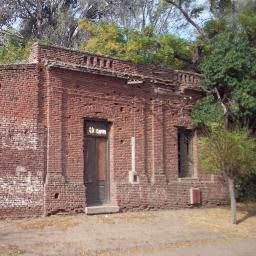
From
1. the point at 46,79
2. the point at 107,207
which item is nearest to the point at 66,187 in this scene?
the point at 107,207

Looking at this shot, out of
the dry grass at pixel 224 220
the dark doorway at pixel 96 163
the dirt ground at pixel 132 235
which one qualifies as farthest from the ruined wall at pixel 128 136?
the dry grass at pixel 224 220

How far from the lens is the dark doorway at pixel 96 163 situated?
1919 cm

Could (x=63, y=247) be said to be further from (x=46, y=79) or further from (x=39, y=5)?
(x=39, y=5)

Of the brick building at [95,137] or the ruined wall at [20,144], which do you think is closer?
the ruined wall at [20,144]

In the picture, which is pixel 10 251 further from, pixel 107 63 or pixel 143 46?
pixel 143 46

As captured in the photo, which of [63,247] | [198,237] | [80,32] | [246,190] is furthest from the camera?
[80,32]

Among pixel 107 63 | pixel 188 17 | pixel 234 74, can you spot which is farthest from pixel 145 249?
pixel 188 17

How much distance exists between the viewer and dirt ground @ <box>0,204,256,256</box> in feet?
44.2

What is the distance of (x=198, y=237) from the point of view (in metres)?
15.9

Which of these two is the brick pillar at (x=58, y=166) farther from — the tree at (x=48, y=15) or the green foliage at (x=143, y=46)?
the tree at (x=48, y=15)

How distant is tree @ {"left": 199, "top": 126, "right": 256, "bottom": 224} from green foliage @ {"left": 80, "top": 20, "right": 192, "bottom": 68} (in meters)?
6.85

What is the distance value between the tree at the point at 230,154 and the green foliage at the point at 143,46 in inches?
270

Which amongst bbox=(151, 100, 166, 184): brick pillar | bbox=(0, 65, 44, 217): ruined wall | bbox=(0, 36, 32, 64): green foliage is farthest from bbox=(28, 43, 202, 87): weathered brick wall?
bbox=(0, 36, 32, 64): green foliage

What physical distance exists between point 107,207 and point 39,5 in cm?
2399
